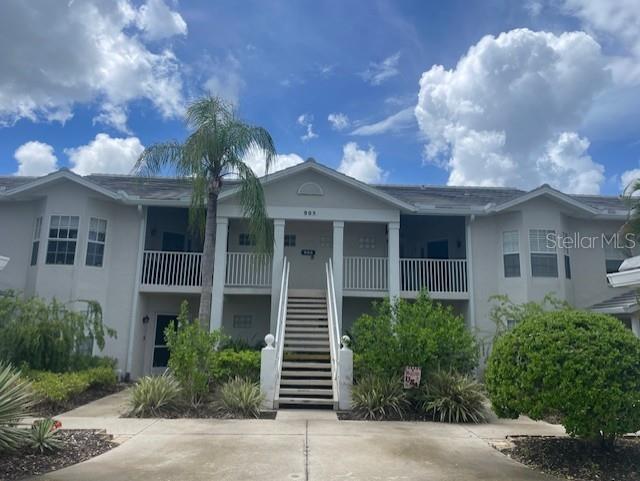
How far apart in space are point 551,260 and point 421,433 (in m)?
8.84

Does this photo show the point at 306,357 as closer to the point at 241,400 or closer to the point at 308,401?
the point at 308,401

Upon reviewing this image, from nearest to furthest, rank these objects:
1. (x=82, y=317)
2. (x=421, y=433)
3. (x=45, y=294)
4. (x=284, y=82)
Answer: (x=421, y=433) → (x=82, y=317) → (x=45, y=294) → (x=284, y=82)

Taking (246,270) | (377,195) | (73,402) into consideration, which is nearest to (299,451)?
(73,402)

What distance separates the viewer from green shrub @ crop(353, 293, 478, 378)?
383 inches

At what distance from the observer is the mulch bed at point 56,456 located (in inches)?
215

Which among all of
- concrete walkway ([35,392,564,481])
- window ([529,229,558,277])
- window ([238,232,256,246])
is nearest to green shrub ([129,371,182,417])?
concrete walkway ([35,392,564,481])

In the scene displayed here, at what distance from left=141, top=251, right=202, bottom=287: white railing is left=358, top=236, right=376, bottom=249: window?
5.85 m

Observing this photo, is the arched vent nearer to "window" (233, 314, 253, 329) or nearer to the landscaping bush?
"window" (233, 314, 253, 329)

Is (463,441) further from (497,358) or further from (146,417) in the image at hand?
(146,417)

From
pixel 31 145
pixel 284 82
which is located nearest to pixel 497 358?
pixel 284 82

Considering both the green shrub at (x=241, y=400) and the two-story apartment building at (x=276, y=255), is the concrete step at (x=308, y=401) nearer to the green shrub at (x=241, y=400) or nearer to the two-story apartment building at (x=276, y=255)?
the green shrub at (x=241, y=400)

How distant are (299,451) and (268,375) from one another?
365 cm

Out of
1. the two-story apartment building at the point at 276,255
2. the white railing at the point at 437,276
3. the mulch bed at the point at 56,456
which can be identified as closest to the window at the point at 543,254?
the two-story apartment building at the point at 276,255

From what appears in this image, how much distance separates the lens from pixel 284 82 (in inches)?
587
